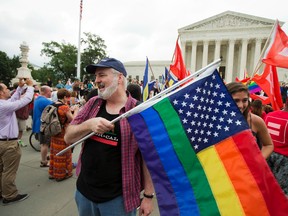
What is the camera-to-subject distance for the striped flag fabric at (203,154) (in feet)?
4.70

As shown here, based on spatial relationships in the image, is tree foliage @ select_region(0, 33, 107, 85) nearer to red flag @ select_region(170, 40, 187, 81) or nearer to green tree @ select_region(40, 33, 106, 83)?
green tree @ select_region(40, 33, 106, 83)

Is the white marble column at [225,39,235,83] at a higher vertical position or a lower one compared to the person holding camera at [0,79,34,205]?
higher

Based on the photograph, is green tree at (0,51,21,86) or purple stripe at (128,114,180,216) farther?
green tree at (0,51,21,86)

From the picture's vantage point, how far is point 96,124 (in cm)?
154

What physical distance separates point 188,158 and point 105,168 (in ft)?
2.36

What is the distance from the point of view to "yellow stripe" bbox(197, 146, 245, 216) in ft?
4.67

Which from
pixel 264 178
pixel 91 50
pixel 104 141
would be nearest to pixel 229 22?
pixel 91 50

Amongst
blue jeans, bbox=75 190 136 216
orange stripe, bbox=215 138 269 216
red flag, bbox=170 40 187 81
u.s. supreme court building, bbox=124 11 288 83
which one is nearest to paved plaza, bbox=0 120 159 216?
blue jeans, bbox=75 190 136 216

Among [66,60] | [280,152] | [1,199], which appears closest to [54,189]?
[1,199]

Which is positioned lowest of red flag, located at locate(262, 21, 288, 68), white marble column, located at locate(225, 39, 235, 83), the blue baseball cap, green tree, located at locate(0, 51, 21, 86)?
the blue baseball cap

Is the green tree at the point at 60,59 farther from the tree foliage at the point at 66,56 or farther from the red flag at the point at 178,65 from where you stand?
the red flag at the point at 178,65

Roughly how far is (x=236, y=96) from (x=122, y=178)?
1.60 meters

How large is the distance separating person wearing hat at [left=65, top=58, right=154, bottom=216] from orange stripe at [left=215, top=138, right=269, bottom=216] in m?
0.69

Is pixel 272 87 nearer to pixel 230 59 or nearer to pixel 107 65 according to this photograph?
pixel 107 65
